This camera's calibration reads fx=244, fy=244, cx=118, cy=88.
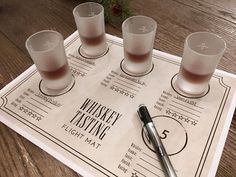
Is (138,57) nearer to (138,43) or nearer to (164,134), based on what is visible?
(138,43)

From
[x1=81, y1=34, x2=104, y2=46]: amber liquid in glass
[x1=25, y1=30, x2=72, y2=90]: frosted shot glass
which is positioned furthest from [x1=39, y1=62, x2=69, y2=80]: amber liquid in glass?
[x1=81, y1=34, x2=104, y2=46]: amber liquid in glass

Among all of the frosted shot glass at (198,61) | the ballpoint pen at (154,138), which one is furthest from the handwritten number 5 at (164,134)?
the frosted shot glass at (198,61)

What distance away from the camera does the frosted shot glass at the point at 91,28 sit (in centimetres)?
65

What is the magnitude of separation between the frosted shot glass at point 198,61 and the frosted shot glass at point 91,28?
0.79 feet

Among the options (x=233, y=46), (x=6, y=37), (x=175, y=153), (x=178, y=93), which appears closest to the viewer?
(x=175, y=153)

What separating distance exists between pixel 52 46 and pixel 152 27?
25cm

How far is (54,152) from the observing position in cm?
51

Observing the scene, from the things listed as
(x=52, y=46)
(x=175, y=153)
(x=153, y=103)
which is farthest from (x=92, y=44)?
(x=175, y=153)

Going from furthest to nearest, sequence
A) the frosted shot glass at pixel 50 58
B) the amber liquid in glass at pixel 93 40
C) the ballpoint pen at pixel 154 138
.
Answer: the amber liquid in glass at pixel 93 40
the frosted shot glass at pixel 50 58
the ballpoint pen at pixel 154 138

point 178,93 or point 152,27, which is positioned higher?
point 152,27

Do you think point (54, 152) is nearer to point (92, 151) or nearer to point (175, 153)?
point (92, 151)

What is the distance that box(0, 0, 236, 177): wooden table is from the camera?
50cm

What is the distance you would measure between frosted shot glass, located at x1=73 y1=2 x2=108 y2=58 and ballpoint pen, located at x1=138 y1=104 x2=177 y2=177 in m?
0.25

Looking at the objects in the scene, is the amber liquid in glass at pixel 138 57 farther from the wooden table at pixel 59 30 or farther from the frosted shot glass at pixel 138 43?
the wooden table at pixel 59 30
